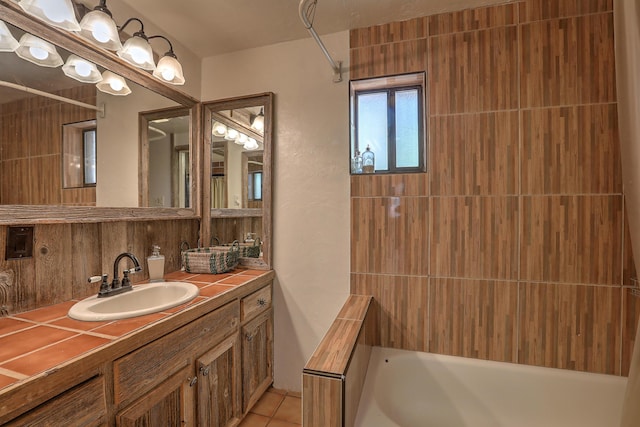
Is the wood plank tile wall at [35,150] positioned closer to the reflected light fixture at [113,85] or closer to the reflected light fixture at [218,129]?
the reflected light fixture at [113,85]

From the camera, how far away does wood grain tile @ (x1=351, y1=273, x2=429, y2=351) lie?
64.0 inches

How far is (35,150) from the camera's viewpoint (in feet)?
3.76

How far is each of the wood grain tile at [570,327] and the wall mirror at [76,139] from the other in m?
2.21

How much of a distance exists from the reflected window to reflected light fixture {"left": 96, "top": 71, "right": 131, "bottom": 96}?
186mm

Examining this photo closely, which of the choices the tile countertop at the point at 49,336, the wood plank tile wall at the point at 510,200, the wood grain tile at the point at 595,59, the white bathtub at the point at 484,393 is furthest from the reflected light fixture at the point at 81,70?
the wood grain tile at the point at 595,59

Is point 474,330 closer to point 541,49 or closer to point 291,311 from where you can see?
point 291,311

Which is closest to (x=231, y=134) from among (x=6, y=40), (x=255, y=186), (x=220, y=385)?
(x=255, y=186)

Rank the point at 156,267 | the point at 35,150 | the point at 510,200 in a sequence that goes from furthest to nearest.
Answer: the point at 156,267 → the point at 510,200 → the point at 35,150

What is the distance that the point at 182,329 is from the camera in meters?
1.16

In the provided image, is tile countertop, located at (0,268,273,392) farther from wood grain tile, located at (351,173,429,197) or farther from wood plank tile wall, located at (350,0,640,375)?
wood plank tile wall, located at (350,0,640,375)

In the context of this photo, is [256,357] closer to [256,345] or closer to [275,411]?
[256,345]

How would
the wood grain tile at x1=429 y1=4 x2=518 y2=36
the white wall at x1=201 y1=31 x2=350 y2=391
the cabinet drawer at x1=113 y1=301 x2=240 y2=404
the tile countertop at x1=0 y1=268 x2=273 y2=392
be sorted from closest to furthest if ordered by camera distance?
1. the tile countertop at x1=0 y1=268 x2=273 y2=392
2. the cabinet drawer at x1=113 y1=301 x2=240 y2=404
3. the wood grain tile at x1=429 y1=4 x2=518 y2=36
4. the white wall at x1=201 y1=31 x2=350 y2=391

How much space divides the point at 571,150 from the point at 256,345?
82.7 inches

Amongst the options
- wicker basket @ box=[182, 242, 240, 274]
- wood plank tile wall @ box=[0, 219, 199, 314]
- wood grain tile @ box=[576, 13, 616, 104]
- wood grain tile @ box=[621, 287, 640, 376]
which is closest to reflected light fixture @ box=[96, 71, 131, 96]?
wood plank tile wall @ box=[0, 219, 199, 314]
